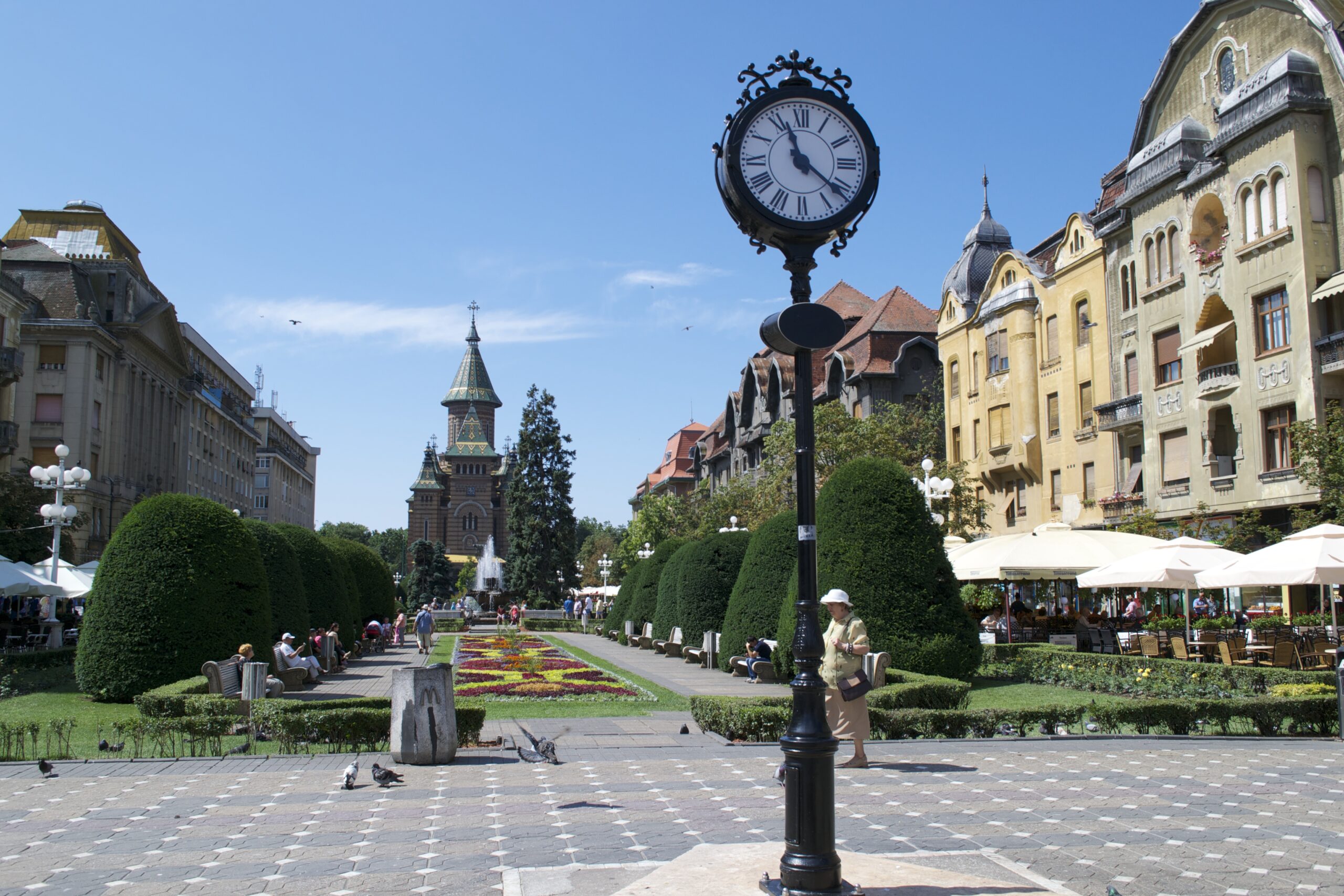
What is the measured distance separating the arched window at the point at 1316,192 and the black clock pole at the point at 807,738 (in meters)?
27.7

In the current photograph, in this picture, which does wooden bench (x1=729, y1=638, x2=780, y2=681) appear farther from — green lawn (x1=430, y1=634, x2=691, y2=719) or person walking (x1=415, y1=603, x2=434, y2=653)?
person walking (x1=415, y1=603, x2=434, y2=653)

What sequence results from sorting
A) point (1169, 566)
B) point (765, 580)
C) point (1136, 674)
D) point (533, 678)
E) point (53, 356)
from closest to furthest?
point (1136, 674) < point (1169, 566) < point (765, 580) < point (533, 678) < point (53, 356)

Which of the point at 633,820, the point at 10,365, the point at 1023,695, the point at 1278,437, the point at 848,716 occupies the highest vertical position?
the point at 10,365

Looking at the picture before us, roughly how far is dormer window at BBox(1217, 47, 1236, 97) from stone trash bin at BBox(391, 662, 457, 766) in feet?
101

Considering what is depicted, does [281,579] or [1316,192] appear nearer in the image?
→ [281,579]

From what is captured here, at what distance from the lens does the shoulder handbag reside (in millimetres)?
10508

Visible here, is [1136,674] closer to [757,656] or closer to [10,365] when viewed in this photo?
[757,656]

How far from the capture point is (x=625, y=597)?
4312 cm

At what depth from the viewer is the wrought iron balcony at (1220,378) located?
30953 mm

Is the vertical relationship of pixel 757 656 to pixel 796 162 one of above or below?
below

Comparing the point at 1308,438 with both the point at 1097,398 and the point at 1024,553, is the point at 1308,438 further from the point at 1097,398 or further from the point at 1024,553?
the point at 1097,398

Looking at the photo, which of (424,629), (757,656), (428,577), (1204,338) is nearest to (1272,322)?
(1204,338)

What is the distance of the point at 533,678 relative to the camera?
24.0 meters

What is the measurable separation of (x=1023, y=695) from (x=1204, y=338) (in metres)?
18.0
